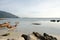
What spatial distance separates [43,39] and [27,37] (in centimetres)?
169

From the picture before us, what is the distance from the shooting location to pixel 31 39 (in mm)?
12766

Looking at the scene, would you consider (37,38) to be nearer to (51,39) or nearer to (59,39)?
(51,39)

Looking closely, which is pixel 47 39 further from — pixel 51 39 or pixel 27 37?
pixel 27 37

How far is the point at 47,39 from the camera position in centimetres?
1281

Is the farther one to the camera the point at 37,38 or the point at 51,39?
the point at 37,38

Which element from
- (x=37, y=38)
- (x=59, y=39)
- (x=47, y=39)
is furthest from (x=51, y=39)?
(x=59, y=39)

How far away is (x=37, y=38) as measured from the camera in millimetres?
14234

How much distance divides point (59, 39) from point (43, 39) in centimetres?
299

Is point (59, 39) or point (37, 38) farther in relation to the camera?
point (59, 39)

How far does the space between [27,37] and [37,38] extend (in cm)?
171

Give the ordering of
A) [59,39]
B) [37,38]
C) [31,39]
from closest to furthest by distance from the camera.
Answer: [31,39] < [37,38] < [59,39]

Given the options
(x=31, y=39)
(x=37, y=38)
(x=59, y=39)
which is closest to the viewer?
(x=31, y=39)

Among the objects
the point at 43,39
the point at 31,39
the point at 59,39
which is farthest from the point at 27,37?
the point at 59,39

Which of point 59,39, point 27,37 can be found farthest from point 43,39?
point 59,39
